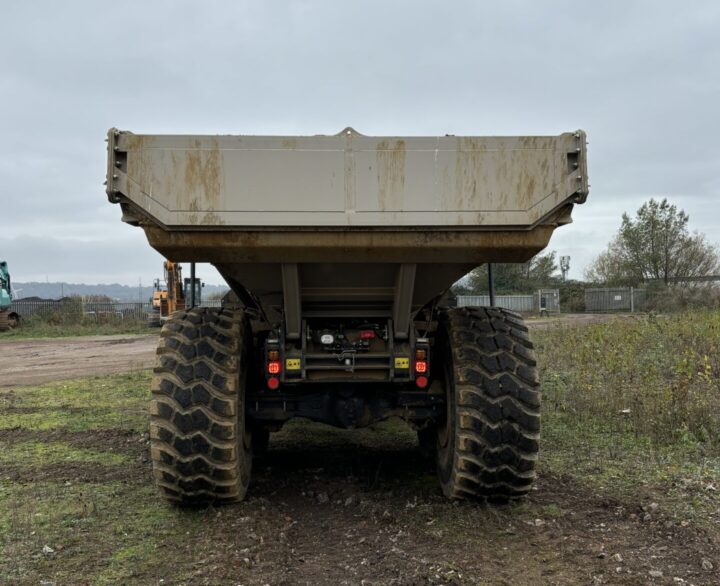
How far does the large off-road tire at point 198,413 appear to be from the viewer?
153 inches

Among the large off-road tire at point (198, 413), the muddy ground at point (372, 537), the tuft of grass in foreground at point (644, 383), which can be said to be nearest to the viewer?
the muddy ground at point (372, 537)

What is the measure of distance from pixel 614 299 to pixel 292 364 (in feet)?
129

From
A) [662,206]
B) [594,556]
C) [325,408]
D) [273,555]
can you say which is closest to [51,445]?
[325,408]

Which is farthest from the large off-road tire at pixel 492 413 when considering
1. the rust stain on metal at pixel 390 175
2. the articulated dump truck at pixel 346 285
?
the rust stain on metal at pixel 390 175

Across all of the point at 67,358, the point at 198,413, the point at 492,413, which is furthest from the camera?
the point at 67,358

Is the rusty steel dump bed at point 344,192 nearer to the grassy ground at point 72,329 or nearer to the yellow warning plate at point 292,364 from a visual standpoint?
the yellow warning plate at point 292,364

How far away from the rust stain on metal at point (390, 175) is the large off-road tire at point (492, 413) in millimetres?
1178

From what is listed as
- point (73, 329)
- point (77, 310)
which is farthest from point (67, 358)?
point (77, 310)

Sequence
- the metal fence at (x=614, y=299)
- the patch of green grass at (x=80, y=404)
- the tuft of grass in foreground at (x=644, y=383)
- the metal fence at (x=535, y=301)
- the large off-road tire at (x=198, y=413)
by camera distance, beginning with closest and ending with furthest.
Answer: the large off-road tire at (x=198, y=413) → the tuft of grass in foreground at (x=644, y=383) → the patch of green grass at (x=80, y=404) → the metal fence at (x=614, y=299) → the metal fence at (x=535, y=301)

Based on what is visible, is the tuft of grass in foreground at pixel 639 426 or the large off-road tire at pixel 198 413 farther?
the tuft of grass in foreground at pixel 639 426

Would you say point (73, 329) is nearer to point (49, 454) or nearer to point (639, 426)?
point (49, 454)

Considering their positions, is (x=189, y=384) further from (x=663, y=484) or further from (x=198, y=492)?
(x=663, y=484)

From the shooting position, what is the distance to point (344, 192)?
3.40 metres

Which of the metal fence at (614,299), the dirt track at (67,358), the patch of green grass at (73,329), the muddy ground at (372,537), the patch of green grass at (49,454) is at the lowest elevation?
the muddy ground at (372,537)
